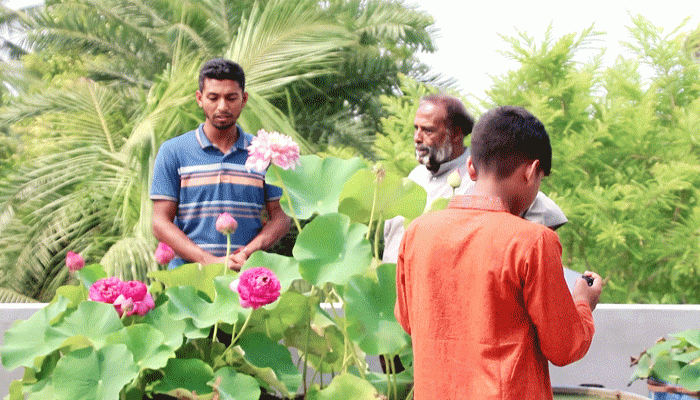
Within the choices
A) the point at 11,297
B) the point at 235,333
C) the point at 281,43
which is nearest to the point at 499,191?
the point at 235,333

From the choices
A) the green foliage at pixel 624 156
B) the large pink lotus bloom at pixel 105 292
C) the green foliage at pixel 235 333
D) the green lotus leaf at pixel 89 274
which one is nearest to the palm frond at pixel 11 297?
the green foliage at pixel 624 156

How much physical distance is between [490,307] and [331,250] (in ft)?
2.33

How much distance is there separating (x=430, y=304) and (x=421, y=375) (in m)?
0.15

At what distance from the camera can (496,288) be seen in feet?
4.44

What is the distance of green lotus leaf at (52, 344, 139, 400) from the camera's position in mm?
1913

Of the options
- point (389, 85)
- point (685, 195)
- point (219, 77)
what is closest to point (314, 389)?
point (219, 77)

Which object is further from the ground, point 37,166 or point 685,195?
point 685,195

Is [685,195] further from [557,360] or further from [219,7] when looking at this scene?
[219,7]

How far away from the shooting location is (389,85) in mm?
11867

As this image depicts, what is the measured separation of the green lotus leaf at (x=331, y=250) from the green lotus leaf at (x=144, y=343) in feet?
1.43

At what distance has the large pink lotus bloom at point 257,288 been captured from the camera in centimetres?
179

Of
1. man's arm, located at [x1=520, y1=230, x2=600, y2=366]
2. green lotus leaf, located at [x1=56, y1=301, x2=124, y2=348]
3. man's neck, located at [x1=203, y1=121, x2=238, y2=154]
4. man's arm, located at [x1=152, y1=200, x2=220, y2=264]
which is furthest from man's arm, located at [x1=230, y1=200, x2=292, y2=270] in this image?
man's arm, located at [x1=520, y1=230, x2=600, y2=366]

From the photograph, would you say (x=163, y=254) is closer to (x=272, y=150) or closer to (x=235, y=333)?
(x=235, y=333)

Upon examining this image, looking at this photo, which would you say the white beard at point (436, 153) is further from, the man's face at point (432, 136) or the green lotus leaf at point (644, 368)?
the green lotus leaf at point (644, 368)
